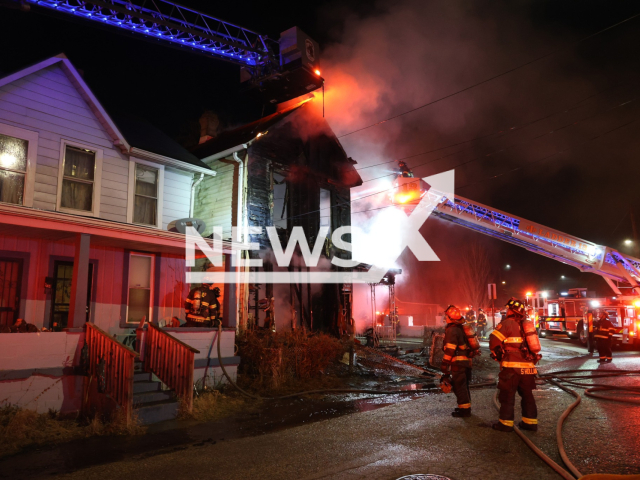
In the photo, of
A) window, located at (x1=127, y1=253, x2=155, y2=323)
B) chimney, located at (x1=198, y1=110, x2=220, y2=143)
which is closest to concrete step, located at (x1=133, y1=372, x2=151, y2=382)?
window, located at (x1=127, y1=253, x2=155, y2=323)

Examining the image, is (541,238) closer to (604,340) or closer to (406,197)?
(604,340)

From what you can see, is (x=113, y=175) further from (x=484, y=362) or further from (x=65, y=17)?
(x=484, y=362)

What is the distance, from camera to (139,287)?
10.9 m

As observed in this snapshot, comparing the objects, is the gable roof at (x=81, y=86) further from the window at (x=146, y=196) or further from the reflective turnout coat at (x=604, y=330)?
the reflective turnout coat at (x=604, y=330)

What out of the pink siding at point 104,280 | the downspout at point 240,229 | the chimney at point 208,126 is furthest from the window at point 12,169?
the chimney at point 208,126

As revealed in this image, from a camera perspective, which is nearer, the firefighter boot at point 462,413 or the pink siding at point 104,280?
A: the firefighter boot at point 462,413

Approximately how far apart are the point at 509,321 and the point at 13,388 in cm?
735

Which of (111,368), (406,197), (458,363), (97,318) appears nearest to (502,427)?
(458,363)

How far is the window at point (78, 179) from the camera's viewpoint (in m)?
10.1

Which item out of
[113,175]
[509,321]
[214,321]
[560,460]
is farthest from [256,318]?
[560,460]

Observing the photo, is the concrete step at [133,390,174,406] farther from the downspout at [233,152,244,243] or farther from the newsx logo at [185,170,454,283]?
the downspout at [233,152,244,243]

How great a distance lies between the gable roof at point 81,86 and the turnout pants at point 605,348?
13698 millimetres

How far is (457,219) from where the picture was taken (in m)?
17.2

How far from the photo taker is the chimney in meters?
16.5
